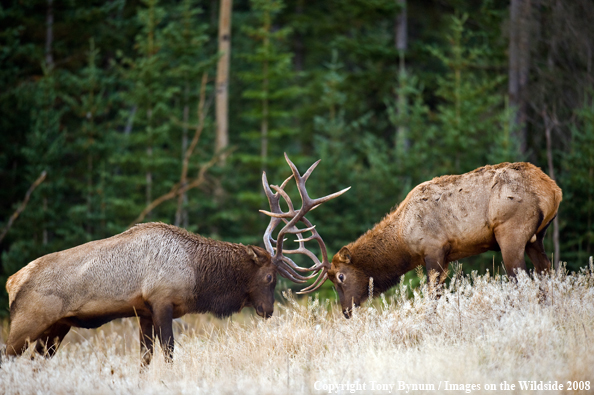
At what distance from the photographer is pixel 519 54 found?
17.2 metres

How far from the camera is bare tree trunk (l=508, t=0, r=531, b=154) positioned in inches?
671

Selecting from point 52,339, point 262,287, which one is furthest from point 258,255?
point 52,339

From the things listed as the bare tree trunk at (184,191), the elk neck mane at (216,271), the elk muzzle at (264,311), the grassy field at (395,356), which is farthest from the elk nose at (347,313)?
the bare tree trunk at (184,191)

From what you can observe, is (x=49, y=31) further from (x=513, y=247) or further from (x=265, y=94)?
(x=513, y=247)

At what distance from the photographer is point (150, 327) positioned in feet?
24.5

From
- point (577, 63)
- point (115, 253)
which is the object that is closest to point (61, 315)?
point (115, 253)

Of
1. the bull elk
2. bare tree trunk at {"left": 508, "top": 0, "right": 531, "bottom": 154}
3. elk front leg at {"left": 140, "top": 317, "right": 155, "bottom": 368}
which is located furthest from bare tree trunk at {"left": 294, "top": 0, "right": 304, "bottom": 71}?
elk front leg at {"left": 140, "top": 317, "right": 155, "bottom": 368}

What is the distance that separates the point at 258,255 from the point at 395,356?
276 centimetres

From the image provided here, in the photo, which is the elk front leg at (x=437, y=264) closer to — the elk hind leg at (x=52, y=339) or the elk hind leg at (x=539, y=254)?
the elk hind leg at (x=539, y=254)

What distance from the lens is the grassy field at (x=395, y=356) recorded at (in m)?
5.00

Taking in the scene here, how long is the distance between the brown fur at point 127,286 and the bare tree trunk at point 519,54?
12358 mm

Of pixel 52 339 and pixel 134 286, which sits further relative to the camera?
pixel 52 339

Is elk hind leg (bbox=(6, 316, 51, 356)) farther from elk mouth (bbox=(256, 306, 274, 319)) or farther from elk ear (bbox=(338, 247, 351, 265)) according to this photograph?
elk ear (bbox=(338, 247, 351, 265))

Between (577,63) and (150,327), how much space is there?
1439 centimetres
